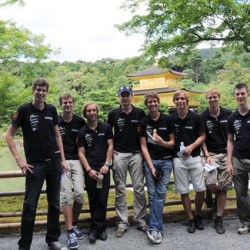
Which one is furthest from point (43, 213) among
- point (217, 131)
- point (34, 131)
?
point (217, 131)

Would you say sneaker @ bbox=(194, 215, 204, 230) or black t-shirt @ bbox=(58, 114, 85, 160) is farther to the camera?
sneaker @ bbox=(194, 215, 204, 230)

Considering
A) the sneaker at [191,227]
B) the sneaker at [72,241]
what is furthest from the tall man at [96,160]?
the sneaker at [191,227]

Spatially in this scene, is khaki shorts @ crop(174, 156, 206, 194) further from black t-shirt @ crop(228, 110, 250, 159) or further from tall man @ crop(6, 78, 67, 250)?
tall man @ crop(6, 78, 67, 250)

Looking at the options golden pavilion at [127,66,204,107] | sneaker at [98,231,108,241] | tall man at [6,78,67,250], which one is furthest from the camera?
golden pavilion at [127,66,204,107]

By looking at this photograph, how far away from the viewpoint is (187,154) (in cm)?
373

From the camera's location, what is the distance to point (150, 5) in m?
6.00

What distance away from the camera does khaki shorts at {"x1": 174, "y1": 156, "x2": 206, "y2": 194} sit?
3770mm

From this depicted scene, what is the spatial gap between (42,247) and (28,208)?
2.14ft

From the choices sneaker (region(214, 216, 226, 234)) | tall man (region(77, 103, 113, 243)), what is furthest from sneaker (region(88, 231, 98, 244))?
sneaker (region(214, 216, 226, 234))

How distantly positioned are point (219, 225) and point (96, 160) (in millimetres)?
1678

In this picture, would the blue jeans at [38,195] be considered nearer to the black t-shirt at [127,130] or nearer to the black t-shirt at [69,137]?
the black t-shirt at [69,137]

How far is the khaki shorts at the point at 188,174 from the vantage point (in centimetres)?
377

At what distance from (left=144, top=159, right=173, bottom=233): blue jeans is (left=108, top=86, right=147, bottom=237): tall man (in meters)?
0.14

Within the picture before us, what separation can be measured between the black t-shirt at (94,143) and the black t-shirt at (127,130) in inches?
7.6
